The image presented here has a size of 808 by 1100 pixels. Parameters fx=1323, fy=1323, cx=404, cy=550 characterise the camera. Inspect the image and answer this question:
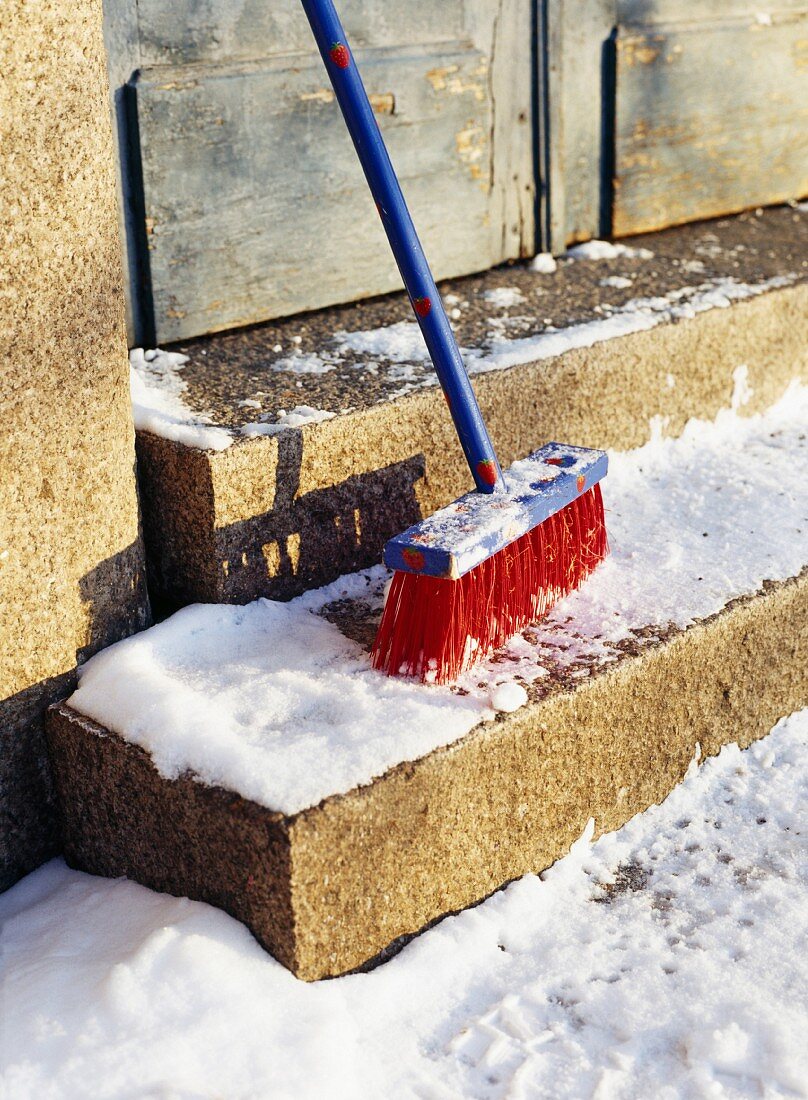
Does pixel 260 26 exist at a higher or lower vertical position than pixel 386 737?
higher

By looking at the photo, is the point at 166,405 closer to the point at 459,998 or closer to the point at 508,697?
the point at 508,697

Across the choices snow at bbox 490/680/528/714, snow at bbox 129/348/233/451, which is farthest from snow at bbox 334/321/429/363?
snow at bbox 490/680/528/714

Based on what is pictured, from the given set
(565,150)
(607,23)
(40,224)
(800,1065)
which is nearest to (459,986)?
(800,1065)

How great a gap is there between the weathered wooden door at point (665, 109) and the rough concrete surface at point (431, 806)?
133cm

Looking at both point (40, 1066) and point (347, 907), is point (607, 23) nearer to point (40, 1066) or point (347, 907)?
point (347, 907)

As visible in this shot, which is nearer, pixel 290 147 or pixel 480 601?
pixel 480 601

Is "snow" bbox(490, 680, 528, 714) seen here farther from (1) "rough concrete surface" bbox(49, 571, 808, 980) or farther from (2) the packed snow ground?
(2) the packed snow ground

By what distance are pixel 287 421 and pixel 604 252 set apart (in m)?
1.28

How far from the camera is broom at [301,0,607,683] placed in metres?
1.70

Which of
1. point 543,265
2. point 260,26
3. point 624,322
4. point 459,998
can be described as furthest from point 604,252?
point 459,998

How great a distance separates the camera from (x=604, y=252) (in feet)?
9.69

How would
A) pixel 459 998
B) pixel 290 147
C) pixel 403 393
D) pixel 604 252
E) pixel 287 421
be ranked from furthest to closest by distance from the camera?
pixel 604 252 < pixel 290 147 < pixel 403 393 < pixel 287 421 < pixel 459 998

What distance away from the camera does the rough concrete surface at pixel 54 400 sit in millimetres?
1602

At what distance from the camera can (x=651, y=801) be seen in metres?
1.93
